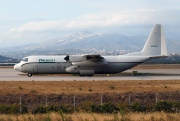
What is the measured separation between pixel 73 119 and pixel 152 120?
3.95 metres

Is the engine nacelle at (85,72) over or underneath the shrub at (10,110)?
over

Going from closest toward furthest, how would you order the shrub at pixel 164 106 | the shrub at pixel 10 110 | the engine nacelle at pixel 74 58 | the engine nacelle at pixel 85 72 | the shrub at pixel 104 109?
the shrub at pixel 10 110
the shrub at pixel 104 109
the shrub at pixel 164 106
the engine nacelle at pixel 74 58
the engine nacelle at pixel 85 72

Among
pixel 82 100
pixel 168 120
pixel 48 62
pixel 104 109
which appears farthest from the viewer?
pixel 48 62

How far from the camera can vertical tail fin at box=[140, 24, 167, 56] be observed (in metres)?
59.2

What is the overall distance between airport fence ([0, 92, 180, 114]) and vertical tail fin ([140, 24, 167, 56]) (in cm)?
2307

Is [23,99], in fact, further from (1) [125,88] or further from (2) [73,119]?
(2) [73,119]

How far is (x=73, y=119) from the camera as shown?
18156 mm

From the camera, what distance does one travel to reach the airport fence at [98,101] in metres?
25.0

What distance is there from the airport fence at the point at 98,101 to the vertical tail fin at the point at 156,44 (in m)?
23.1

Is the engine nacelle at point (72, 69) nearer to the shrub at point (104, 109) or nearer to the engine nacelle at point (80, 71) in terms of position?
the engine nacelle at point (80, 71)

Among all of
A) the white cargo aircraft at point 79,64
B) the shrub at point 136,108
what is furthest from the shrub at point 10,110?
the white cargo aircraft at point 79,64

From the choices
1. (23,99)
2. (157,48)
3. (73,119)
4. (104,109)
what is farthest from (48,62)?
(73,119)

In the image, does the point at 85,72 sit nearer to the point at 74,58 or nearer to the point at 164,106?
the point at 74,58

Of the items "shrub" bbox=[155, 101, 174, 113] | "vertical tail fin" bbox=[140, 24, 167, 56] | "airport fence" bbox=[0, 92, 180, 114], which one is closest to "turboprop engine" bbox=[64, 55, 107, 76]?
"vertical tail fin" bbox=[140, 24, 167, 56]
